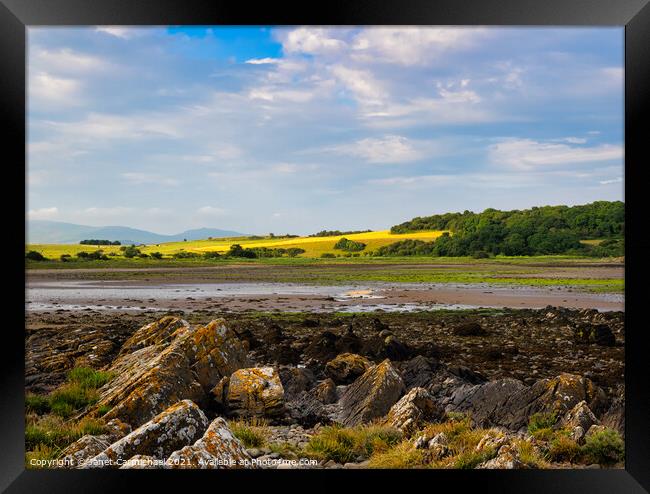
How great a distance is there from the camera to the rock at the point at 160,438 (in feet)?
12.8

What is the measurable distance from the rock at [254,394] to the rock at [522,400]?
2080 millimetres

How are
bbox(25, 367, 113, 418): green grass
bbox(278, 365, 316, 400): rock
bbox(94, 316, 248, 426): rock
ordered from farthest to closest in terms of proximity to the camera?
bbox(278, 365, 316, 400): rock < bbox(25, 367, 113, 418): green grass < bbox(94, 316, 248, 426): rock

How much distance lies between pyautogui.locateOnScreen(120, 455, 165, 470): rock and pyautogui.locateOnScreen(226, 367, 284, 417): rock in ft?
3.97

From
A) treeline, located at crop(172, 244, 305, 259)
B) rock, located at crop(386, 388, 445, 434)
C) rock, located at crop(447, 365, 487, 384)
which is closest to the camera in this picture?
rock, located at crop(386, 388, 445, 434)

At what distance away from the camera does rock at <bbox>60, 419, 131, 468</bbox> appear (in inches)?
164

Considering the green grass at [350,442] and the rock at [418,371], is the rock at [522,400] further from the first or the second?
the green grass at [350,442]

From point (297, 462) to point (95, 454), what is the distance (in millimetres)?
1904

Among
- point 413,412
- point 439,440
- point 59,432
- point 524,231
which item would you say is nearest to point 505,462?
point 439,440

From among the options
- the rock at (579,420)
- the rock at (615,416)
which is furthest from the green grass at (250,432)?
the rock at (615,416)

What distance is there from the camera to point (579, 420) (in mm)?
4965

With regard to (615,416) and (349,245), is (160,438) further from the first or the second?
(615,416)

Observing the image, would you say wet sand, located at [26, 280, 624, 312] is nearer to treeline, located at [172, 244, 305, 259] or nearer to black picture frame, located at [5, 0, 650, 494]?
treeline, located at [172, 244, 305, 259]

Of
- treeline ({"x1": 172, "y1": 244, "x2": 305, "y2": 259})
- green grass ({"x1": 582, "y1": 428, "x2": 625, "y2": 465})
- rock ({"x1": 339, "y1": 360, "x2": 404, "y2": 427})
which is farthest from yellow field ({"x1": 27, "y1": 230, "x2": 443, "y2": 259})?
green grass ({"x1": 582, "y1": 428, "x2": 625, "y2": 465})

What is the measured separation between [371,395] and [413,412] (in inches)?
21.4
